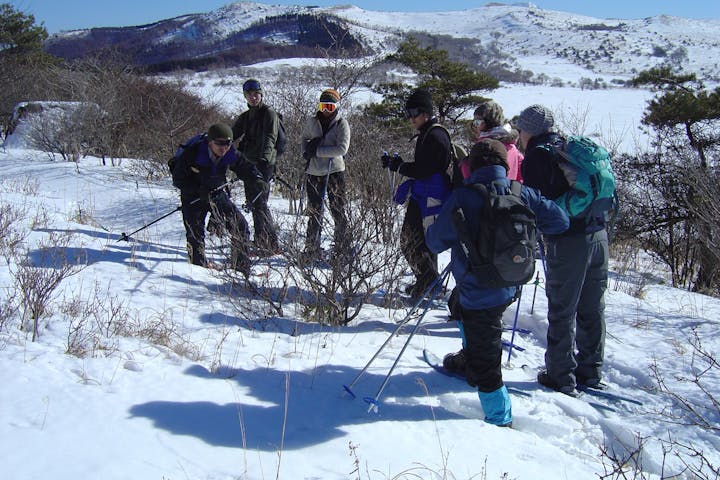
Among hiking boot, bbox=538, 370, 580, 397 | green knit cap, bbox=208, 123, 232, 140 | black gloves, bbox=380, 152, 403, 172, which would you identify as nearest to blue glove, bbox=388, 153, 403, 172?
black gloves, bbox=380, 152, 403, 172

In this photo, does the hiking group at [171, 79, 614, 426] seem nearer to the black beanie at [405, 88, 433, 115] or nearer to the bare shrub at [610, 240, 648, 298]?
the black beanie at [405, 88, 433, 115]

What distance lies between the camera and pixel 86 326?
3.18 metres

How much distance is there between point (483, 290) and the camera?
9.27 feet

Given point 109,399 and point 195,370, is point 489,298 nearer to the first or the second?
point 195,370

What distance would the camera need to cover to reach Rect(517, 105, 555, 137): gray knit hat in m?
3.29

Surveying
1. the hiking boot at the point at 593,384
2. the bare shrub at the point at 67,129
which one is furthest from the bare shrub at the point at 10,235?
the bare shrub at the point at 67,129

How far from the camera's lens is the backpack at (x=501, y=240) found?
2.67m

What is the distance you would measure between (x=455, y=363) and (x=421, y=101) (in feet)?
6.76

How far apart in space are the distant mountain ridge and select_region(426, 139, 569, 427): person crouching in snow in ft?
209

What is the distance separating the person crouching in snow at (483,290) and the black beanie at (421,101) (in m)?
1.44

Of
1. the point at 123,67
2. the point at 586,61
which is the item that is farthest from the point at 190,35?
the point at 123,67

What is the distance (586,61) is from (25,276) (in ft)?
302

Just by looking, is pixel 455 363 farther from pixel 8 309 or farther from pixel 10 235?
pixel 10 235

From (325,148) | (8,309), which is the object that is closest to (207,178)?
(325,148)
